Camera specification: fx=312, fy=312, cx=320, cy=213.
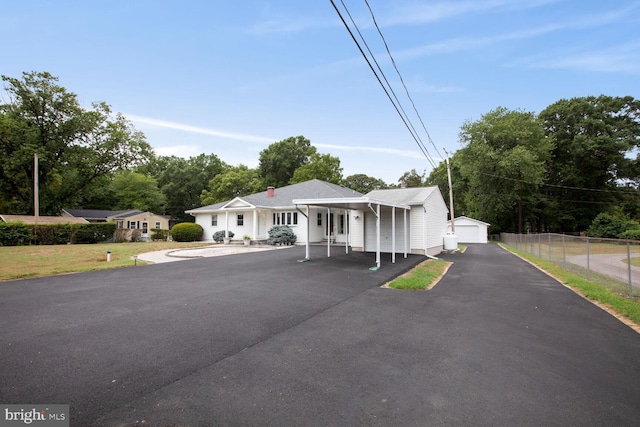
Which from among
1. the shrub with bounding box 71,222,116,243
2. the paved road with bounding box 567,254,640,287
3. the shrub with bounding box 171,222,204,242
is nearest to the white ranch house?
the shrub with bounding box 171,222,204,242

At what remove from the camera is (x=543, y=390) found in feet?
10.4

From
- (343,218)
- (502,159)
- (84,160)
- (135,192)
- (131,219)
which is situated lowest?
(343,218)

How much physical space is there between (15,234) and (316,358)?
26923mm

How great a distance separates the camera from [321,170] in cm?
4097

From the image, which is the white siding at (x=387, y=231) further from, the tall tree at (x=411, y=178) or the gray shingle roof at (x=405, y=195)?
the tall tree at (x=411, y=178)

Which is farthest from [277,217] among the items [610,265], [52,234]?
[610,265]

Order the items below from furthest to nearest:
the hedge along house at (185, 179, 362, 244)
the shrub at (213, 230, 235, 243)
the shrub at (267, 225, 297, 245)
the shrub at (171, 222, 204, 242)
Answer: the shrub at (171, 222, 204, 242), the shrub at (213, 230, 235, 243), the hedge along house at (185, 179, 362, 244), the shrub at (267, 225, 297, 245)

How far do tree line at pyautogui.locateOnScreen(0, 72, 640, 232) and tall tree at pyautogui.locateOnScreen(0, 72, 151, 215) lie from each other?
9cm

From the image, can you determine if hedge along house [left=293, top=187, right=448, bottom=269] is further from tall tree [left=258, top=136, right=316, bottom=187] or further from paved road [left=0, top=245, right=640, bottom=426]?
tall tree [left=258, top=136, right=316, bottom=187]

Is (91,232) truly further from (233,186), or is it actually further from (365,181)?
(365,181)

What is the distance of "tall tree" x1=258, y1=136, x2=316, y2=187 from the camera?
48434 millimetres

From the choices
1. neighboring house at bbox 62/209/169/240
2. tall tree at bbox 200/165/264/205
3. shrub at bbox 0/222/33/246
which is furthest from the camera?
tall tree at bbox 200/165/264/205

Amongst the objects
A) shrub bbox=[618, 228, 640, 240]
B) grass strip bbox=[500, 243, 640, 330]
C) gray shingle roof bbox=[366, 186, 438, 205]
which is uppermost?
gray shingle roof bbox=[366, 186, 438, 205]

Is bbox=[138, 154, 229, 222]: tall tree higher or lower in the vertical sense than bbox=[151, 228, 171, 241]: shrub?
higher
